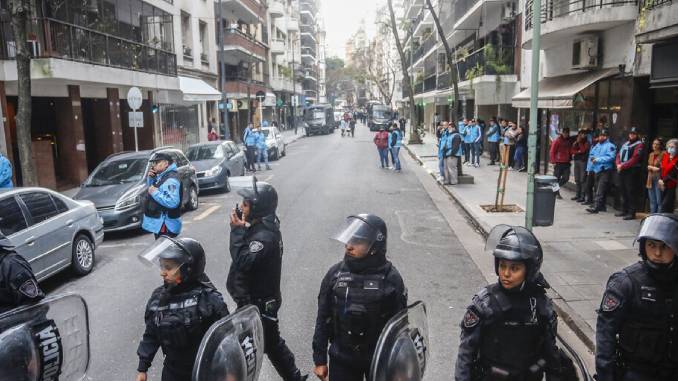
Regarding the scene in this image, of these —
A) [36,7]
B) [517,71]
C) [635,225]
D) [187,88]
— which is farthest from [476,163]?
[36,7]

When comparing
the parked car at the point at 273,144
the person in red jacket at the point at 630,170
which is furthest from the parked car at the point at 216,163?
the person in red jacket at the point at 630,170

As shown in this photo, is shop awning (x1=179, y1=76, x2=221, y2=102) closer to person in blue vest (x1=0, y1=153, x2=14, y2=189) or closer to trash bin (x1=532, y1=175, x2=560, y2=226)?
person in blue vest (x1=0, y1=153, x2=14, y2=189)

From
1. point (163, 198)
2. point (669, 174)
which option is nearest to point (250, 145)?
point (163, 198)

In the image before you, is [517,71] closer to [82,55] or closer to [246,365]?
[82,55]

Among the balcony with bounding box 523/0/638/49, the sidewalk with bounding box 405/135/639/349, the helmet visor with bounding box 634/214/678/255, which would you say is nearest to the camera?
the helmet visor with bounding box 634/214/678/255

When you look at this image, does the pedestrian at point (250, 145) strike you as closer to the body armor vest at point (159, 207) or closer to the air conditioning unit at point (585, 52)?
the air conditioning unit at point (585, 52)

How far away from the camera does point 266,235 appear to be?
13.6 feet

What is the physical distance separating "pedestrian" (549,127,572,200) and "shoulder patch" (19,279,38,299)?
1236 cm

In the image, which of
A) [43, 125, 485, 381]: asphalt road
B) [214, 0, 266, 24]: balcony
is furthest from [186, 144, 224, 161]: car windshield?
[214, 0, 266, 24]: balcony

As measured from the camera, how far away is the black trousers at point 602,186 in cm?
1149

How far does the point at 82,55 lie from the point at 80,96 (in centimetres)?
182

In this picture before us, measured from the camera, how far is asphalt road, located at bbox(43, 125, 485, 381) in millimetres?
5555

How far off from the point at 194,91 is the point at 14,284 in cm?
2260

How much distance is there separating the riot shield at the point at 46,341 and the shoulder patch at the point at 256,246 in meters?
1.17
